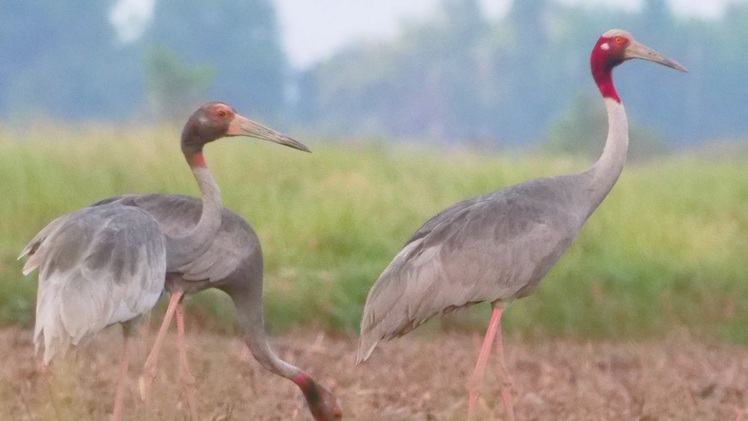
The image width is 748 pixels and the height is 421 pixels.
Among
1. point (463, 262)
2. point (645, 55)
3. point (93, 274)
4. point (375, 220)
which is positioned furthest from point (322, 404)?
point (375, 220)

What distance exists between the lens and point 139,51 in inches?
1494

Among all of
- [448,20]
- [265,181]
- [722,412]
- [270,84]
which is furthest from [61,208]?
[448,20]

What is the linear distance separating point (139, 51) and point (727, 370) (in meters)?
31.3

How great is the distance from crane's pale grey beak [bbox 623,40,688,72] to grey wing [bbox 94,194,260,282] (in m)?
1.90

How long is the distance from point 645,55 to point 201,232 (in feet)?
6.98

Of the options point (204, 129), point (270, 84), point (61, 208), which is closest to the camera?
point (204, 129)

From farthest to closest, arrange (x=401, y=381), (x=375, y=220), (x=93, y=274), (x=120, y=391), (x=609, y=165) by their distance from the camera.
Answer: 1. (x=375, y=220)
2. (x=401, y=381)
3. (x=609, y=165)
4. (x=120, y=391)
5. (x=93, y=274)

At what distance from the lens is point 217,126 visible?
601cm

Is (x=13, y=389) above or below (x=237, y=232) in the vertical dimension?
below

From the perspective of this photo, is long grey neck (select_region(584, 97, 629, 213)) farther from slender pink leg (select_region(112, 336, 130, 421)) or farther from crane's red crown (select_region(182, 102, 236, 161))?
slender pink leg (select_region(112, 336, 130, 421))

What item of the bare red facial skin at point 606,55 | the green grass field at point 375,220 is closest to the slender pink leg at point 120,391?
the bare red facial skin at point 606,55

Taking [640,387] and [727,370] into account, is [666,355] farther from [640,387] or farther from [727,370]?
[640,387]

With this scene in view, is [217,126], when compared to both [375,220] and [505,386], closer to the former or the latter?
[505,386]

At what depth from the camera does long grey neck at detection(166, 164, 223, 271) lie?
5930 mm
